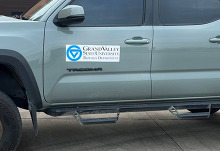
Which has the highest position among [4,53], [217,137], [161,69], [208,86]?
[4,53]

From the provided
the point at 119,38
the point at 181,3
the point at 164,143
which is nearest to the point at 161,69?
the point at 119,38

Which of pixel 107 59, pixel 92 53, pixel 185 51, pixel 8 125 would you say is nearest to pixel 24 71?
pixel 8 125

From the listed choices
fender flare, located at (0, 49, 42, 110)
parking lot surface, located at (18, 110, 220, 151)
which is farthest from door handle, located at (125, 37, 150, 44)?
parking lot surface, located at (18, 110, 220, 151)

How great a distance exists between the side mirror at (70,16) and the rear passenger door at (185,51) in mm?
864

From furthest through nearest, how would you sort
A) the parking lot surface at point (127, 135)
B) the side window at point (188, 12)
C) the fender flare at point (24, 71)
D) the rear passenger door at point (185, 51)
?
the parking lot surface at point (127, 135) < the side window at point (188, 12) < the rear passenger door at point (185, 51) < the fender flare at point (24, 71)

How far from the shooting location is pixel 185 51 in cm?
353

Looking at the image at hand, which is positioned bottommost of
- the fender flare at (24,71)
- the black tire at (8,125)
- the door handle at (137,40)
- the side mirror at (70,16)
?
the black tire at (8,125)

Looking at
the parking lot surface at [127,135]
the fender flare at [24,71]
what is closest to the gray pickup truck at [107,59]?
the fender flare at [24,71]

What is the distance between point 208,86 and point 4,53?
223cm

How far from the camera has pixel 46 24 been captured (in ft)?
10.7

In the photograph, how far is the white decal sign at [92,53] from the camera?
326 cm

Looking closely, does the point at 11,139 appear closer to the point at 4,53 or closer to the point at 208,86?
the point at 4,53

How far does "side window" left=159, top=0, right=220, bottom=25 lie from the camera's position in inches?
143

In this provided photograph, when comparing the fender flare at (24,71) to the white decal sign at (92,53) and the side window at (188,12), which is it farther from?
the side window at (188,12)
